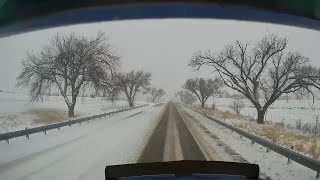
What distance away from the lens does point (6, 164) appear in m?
2.26

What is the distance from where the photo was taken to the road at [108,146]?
92.6 inches

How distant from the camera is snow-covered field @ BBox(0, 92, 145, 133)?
7.62 feet

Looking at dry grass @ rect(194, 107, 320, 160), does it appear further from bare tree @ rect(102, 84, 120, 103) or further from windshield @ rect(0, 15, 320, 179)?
bare tree @ rect(102, 84, 120, 103)

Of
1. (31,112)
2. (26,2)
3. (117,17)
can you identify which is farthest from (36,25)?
(31,112)

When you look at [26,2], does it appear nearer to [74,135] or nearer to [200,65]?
[74,135]

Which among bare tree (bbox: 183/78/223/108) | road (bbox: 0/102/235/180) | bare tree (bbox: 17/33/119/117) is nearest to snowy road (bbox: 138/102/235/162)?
road (bbox: 0/102/235/180)

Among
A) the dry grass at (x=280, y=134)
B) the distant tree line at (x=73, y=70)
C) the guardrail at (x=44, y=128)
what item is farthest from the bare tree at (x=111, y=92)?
the dry grass at (x=280, y=134)

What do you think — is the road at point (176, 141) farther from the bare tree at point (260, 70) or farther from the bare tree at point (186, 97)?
the bare tree at point (260, 70)

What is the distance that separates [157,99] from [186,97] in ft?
0.92

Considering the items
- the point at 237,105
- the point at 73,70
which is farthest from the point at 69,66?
the point at 237,105

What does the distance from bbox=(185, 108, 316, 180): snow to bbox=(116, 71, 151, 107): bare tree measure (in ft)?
1.64

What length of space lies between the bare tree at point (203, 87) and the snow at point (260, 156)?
0.18m

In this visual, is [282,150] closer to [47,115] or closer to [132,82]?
[132,82]

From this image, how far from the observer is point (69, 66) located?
2.53 metres
